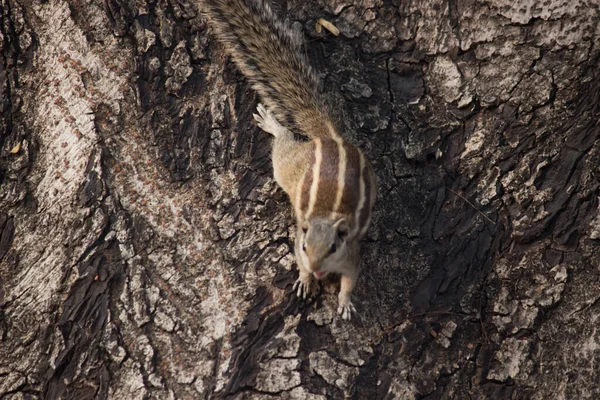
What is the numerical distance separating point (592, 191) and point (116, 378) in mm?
2233

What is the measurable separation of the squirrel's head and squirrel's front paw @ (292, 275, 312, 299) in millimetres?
69

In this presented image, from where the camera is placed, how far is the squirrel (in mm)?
3074

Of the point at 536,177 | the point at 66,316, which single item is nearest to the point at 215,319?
the point at 66,316

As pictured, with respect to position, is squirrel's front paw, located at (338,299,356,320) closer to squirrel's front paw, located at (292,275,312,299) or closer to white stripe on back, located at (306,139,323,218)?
squirrel's front paw, located at (292,275,312,299)

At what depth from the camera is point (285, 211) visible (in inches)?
121

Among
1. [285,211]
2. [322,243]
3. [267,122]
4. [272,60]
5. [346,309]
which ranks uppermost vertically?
[272,60]

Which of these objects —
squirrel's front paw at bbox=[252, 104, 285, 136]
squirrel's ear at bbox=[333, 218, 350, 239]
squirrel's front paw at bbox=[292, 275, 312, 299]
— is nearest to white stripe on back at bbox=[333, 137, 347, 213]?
squirrel's ear at bbox=[333, 218, 350, 239]

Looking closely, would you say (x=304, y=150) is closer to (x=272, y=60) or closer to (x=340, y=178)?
(x=340, y=178)

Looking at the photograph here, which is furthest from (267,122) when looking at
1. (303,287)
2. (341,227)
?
(303,287)

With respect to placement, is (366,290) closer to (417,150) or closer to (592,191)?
(417,150)

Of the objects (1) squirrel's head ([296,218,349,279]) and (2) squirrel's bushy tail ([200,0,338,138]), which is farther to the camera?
(2) squirrel's bushy tail ([200,0,338,138])

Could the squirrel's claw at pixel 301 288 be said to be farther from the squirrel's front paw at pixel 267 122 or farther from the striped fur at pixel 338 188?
the squirrel's front paw at pixel 267 122

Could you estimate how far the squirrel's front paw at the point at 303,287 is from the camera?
2.83m

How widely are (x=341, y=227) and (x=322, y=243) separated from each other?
0.51ft
